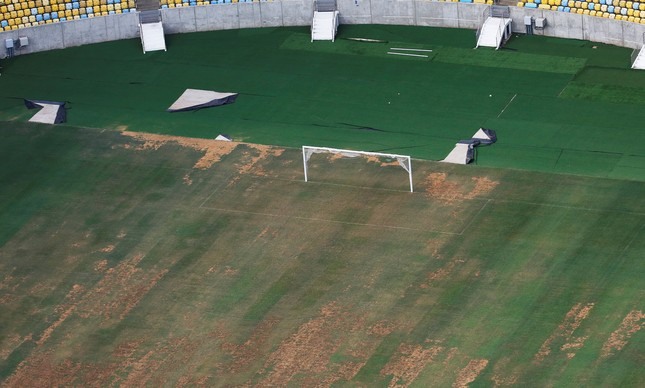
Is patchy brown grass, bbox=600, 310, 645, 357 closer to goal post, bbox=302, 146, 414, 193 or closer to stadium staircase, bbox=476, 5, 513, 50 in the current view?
goal post, bbox=302, 146, 414, 193

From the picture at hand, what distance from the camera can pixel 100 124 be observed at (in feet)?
361

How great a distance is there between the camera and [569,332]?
85625 mm

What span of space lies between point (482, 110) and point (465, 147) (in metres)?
5.97

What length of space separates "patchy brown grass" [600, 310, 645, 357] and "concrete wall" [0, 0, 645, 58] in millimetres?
35745

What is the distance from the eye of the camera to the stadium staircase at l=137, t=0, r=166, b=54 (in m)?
120

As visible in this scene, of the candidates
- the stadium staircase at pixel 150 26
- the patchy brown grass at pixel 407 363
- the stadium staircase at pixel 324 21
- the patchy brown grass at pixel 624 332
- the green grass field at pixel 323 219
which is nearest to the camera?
the patchy brown grass at pixel 407 363

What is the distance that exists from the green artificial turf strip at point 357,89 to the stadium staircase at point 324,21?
0.79 m

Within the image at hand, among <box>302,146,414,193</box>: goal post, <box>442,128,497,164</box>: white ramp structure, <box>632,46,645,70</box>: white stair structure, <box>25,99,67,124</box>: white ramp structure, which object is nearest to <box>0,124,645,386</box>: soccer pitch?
<box>302,146,414,193</box>: goal post

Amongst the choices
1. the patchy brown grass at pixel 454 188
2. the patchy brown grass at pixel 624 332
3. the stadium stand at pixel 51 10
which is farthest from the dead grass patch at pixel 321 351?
the stadium stand at pixel 51 10

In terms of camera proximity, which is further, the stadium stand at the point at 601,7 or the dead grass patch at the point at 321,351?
the stadium stand at the point at 601,7

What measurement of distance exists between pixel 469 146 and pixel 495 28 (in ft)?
54.4

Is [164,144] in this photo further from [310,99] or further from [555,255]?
[555,255]

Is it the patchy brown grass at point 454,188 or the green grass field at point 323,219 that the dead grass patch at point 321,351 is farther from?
the patchy brown grass at point 454,188

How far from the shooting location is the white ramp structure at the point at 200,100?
111125 mm
